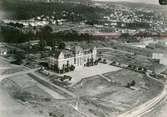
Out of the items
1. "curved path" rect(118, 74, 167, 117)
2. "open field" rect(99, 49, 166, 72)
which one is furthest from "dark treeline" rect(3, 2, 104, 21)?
"curved path" rect(118, 74, 167, 117)

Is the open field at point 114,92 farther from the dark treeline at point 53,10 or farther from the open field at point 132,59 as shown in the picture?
the dark treeline at point 53,10

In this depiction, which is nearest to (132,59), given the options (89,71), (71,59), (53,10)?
(89,71)

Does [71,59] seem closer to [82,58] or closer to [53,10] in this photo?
[82,58]

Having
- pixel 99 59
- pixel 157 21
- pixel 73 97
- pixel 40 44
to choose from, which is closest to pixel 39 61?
pixel 40 44

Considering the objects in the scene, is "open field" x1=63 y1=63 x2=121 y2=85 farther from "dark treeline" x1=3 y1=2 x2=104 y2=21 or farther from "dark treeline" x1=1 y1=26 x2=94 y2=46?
"dark treeline" x1=3 y1=2 x2=104 y2=21

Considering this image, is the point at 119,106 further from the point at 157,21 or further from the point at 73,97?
the point at 157,21

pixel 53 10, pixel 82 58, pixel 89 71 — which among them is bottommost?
pixel 89 71

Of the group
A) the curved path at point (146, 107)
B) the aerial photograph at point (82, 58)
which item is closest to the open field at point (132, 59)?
the aerial photograph at point (82, 58)
